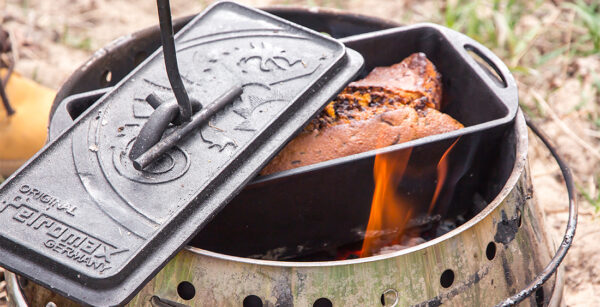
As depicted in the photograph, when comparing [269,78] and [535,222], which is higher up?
[269,78]

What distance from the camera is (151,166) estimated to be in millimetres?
1217

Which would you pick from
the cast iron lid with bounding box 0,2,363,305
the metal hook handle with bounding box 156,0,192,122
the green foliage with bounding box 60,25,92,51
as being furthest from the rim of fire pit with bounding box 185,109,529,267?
the green foliage with bounding box 60,25,92,51

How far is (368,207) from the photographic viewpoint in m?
1.53

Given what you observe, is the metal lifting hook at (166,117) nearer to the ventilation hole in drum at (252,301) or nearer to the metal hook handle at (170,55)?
the metal hook handle at (170,55)

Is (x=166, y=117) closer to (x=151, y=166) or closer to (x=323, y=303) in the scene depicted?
(x=151, y=166)

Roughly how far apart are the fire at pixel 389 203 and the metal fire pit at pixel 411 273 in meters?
0.20

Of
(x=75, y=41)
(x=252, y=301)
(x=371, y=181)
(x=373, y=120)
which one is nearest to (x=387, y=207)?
(x=371, y=181)

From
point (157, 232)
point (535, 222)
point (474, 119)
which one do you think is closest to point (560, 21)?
point (474, 119)

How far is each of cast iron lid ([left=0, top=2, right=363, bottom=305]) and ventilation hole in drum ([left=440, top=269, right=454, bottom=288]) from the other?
0.46m

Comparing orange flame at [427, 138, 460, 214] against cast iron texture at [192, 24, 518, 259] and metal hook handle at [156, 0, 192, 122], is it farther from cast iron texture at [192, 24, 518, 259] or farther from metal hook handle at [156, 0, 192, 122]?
metal hook handle at [156, 0, 192, 122]

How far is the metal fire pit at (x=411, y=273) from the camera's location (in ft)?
3.91

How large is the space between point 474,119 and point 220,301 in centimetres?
87

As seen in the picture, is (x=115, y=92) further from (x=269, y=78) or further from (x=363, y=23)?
(x=363, y=23)

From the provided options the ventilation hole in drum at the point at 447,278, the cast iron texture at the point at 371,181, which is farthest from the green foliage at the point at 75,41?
the ventilation hole in drum at the point at 447,278
